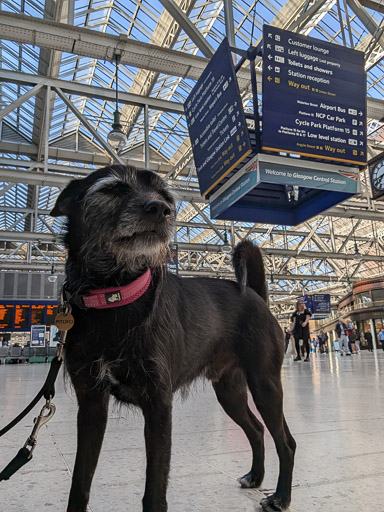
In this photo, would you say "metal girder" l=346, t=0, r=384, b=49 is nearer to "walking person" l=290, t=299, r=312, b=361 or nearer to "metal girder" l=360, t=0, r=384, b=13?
"metal girder" l=360, t=0, r=384, b=13

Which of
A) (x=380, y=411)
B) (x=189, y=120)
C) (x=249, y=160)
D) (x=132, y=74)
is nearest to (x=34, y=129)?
(x=132, y=74)

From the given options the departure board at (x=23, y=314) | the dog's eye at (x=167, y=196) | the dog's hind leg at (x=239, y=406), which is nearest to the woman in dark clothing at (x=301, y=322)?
the dog's hind leg at (x=239, y=406)

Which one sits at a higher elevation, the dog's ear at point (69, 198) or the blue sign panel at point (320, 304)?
the blue sign panel at point (320, 304)

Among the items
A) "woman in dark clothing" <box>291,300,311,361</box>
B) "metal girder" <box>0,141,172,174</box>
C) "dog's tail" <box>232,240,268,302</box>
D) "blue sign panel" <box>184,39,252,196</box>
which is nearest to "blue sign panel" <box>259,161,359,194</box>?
"blue sign panel" <box>184,39,252,196</box>

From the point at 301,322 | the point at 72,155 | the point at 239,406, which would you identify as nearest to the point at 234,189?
the point at 239,406

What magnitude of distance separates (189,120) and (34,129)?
1065 centimetres

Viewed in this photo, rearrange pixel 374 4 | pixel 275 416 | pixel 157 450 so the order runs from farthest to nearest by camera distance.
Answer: pixel 374 4 → pixel 275 416 → pixel 157 450

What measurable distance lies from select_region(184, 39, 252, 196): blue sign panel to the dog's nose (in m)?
4.39

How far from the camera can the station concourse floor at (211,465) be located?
1.59 meters

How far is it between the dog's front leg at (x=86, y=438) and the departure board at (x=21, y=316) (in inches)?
1007

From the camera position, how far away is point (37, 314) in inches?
1009

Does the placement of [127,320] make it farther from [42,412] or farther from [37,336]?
[37,336]

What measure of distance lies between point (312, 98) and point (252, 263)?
4.38 metres

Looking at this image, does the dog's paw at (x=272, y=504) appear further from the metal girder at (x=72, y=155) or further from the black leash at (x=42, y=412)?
the metal girder at (x=72, y=155)
